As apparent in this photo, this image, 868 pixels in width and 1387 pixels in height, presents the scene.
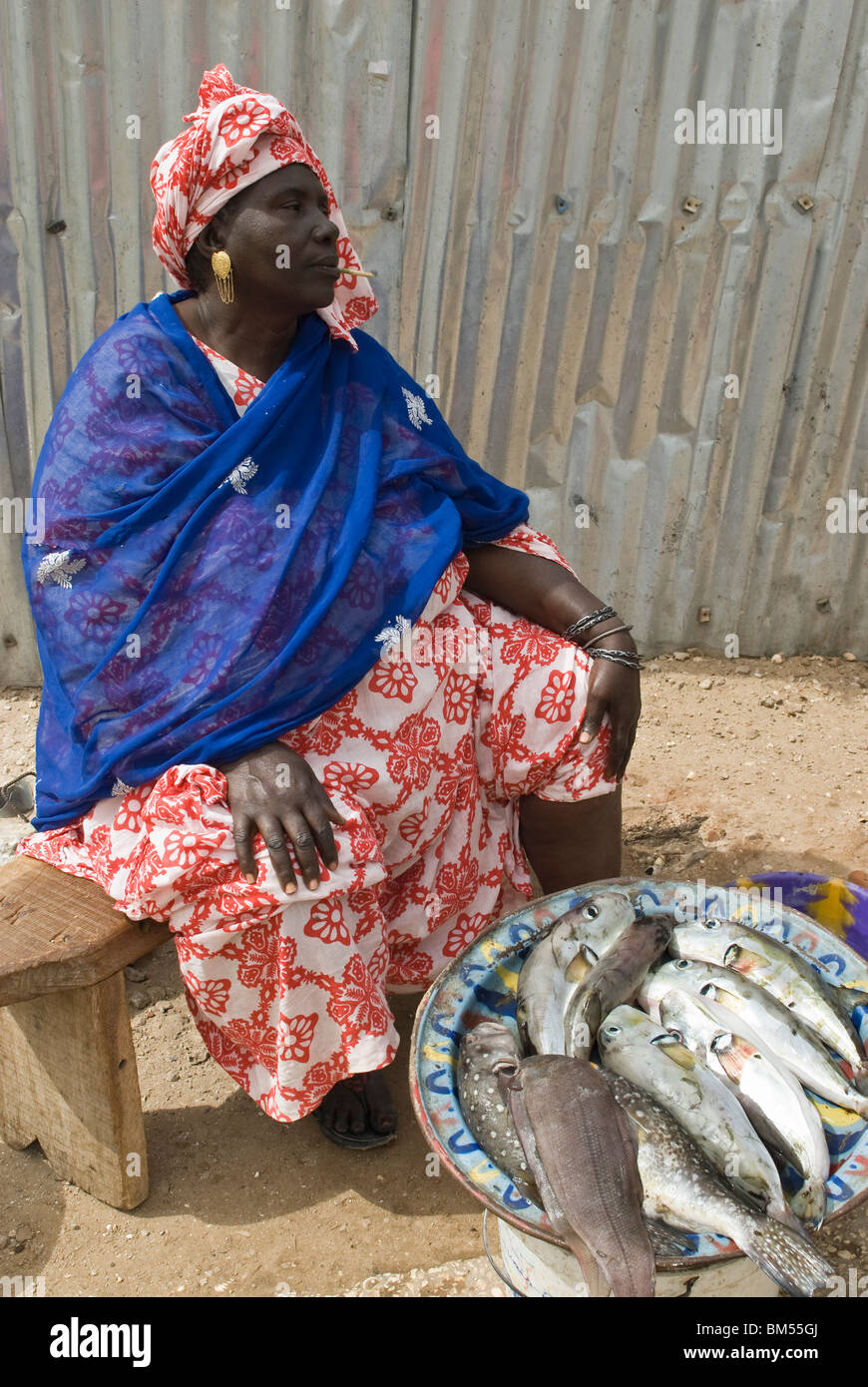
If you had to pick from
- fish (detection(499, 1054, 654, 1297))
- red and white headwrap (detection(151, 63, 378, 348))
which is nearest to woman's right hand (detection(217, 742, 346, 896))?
fish (detection(499, 1054, 654, 1297))

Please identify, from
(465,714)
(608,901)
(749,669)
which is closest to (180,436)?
(465,714)

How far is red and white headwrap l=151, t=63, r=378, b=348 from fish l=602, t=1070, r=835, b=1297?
6.68 feet

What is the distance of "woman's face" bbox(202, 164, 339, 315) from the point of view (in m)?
2.55

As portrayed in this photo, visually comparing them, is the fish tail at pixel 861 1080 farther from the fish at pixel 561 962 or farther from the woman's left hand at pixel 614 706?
the woman's left hand at pixel 614 706

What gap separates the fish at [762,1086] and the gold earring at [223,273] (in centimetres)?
183

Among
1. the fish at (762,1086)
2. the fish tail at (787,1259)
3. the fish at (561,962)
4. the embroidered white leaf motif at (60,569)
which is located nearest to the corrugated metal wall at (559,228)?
the embroidered white leaf motif at (60,569)

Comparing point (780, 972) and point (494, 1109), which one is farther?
point (780, 972)

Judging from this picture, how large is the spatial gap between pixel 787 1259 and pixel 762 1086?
37cm

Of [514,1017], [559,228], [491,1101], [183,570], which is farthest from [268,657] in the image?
[559,228]

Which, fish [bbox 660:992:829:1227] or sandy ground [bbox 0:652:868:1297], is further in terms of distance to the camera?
sandy ground [bbox 0:652:868:1297]

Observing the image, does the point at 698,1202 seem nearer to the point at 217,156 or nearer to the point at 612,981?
the point at 612,981

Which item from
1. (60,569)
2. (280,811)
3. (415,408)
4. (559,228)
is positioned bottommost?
(280,811)

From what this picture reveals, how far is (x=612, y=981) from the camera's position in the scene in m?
2.35

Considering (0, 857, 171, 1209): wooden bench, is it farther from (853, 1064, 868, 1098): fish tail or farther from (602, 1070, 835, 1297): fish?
(853, 1064, 868, 1098): fish tail
